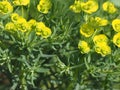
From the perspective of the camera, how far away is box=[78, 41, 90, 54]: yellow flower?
177cm

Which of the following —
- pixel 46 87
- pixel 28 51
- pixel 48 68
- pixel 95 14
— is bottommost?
pixel 46 87

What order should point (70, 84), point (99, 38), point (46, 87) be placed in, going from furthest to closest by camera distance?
point (46, 87), point (70, 84), point (99, 38)

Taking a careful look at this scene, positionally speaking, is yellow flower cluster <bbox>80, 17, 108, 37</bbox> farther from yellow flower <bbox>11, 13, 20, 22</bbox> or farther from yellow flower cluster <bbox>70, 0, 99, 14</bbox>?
yellow flower <bbox>11, 13, 20, 22</bbox>

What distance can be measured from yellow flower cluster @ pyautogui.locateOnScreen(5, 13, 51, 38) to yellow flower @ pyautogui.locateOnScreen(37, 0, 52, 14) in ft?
0.22

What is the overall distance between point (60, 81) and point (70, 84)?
8 cm

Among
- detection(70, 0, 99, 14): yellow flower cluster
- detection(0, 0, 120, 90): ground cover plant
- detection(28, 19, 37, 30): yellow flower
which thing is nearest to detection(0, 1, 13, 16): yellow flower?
detection(0, 0, 120, 90): ground cover plant

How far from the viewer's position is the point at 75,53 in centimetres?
188

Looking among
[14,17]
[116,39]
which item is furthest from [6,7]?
[116,39]

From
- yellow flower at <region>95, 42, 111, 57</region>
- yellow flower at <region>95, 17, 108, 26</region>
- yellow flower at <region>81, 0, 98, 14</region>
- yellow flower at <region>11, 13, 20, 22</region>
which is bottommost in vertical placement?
yellow flower at <region>95, 42, 111, 57</region>

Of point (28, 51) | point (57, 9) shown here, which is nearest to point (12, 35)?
point (28, 51)

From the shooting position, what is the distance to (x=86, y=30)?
1.80 metres

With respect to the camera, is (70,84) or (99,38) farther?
(70,84)

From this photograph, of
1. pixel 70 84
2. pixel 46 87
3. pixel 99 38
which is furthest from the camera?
pixel 46 87

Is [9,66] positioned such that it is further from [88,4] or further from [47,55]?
[88,4]
